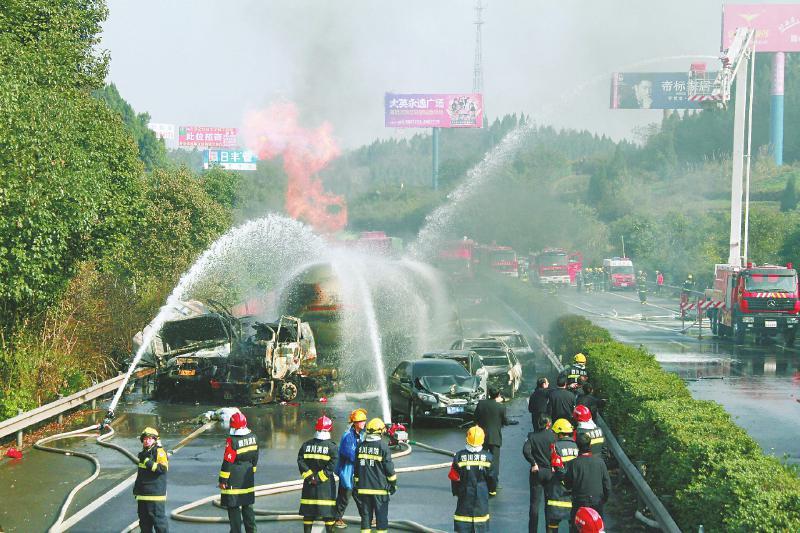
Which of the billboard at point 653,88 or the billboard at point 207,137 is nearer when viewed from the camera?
the billboard at point 653,88

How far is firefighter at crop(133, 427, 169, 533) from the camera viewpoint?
1241 centimetres

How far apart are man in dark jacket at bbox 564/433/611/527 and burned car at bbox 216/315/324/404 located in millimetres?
14207

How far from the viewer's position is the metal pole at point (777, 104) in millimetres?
99188

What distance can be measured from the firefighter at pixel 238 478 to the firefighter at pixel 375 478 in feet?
4.55

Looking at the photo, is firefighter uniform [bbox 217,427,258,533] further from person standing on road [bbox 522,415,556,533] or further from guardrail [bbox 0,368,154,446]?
guardrail [bbox 0,368,154,446]

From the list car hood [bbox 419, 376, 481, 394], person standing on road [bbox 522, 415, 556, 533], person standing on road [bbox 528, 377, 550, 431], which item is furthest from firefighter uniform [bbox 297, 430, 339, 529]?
car hood [bbox 419, 376, 481, 394]

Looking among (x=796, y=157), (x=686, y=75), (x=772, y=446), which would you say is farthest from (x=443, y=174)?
(x=772, y=446)

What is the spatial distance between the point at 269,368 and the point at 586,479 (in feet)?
47.3

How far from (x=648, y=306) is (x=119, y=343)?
38.8m

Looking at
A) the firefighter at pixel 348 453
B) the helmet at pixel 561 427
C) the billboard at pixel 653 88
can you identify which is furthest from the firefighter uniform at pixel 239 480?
the billboard at pixel 653 88

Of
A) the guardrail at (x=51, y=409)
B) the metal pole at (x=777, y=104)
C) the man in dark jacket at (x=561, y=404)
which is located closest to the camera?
the man in dark jacket at (x=561, y=404)

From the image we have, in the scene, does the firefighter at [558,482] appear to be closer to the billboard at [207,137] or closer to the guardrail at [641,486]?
the guardrail at [641,486]

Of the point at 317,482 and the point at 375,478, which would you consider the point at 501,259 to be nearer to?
the point at 317,482

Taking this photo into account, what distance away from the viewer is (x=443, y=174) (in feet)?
360
